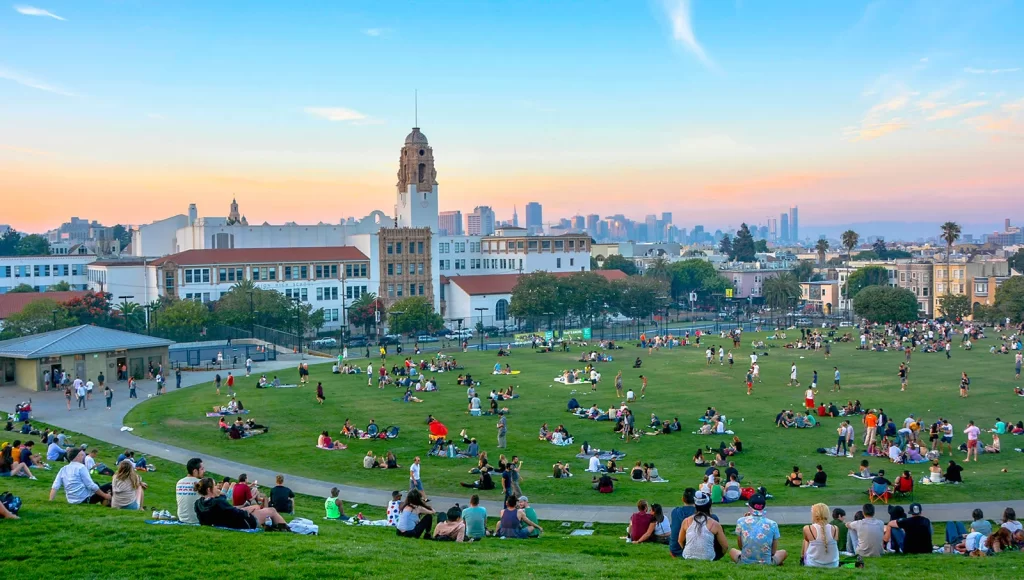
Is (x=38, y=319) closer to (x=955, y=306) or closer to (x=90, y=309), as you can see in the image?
(x=90, y=309)

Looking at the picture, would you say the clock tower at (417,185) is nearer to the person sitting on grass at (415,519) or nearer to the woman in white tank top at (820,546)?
the person sitting on grass at (415,519)

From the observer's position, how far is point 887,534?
16.8 meters

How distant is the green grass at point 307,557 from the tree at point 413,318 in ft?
234

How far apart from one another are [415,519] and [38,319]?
67625 mm

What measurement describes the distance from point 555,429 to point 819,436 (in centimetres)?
956

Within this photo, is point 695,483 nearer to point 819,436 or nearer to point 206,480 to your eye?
point 819,436

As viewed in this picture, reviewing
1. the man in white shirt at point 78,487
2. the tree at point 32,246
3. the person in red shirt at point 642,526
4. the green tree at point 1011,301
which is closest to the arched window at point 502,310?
the green tree at point 1011,301

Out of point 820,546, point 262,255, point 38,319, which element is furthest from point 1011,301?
point 820,546

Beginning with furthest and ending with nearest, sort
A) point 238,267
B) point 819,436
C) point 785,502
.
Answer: point 238,267
point 819,436
point 785,502

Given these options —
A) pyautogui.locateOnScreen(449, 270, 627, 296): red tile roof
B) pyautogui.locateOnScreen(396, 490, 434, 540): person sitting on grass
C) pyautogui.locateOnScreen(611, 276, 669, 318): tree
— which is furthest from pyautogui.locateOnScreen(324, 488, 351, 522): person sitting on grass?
pyautogui.locateOnScreen(611, 276, 669, 318): tree

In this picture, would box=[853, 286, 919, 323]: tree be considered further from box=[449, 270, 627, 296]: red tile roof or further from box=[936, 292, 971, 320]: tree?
box=[449, 270, 627, 296]: red tile roof

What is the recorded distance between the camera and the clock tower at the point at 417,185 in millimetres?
117562

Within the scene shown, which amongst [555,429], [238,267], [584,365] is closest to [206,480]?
[555,429]

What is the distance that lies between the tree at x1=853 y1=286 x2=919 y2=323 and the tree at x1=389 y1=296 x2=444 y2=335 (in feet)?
145
